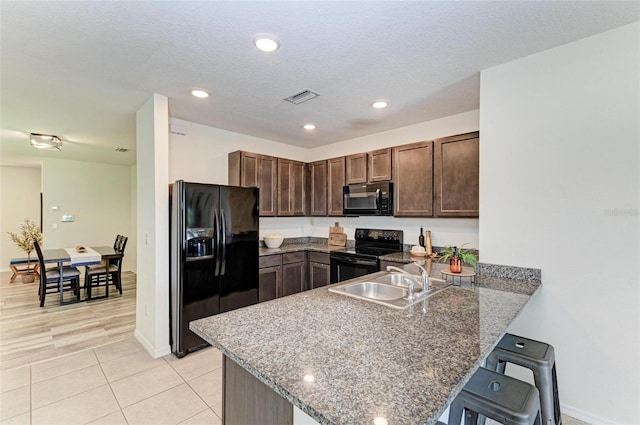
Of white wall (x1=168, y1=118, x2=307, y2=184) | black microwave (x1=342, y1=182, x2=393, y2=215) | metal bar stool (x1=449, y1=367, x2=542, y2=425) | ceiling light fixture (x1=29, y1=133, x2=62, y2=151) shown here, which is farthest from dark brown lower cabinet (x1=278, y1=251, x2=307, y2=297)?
ceiling light fixture (x1=29, y1=133, x2=62, y2=151)

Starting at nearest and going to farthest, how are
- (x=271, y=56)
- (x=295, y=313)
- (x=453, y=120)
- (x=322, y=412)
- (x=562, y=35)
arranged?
1. (x=322, y=412)
2. (x=295, y=313)
3. (x=562, y=35)
4. (x=271, y=56)
5. (x=453, y=120)

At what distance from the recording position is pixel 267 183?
4.14m

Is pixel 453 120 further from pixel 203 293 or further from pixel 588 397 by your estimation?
pixel 203 293

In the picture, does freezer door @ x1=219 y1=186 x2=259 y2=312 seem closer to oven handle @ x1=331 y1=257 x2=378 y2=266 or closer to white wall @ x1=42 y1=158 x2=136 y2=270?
oven handle @ x1=331 y1=257 x2=378 y2=266

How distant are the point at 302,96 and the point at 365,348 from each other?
2.43m

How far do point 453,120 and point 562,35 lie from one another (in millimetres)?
1507

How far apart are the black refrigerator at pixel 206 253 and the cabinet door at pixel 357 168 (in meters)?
1.41

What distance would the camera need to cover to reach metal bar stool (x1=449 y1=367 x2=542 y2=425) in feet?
3.69

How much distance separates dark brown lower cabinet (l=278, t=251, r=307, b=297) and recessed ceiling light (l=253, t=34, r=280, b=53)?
2.62 metres

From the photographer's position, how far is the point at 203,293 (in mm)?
3029

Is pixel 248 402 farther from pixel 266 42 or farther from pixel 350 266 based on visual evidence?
pixel 350 266

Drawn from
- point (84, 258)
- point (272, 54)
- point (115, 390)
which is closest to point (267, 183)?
point (272, 54)

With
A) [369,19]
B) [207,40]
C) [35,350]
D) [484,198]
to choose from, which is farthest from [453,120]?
[35,350]

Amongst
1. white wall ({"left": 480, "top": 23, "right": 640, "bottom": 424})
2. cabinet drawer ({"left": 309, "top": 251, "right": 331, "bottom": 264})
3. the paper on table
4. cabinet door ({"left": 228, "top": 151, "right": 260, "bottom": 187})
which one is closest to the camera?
white wall ({"left": 480, "top": 23, "right": 640, "bottom": 424})
